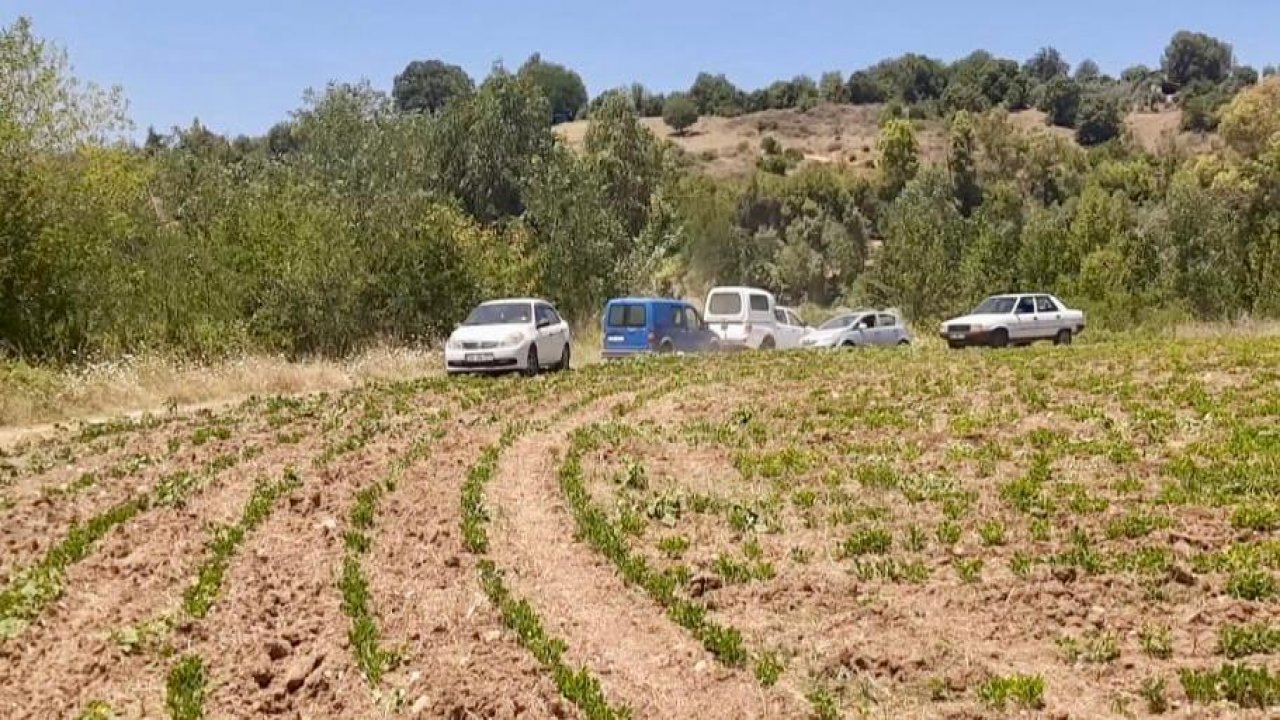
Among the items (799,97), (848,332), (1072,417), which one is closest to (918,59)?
(799,97)

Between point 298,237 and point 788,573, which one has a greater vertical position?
point 298,237

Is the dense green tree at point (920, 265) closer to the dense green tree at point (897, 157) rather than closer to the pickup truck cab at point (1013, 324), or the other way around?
the pickup truck cab at point (1013, 324)

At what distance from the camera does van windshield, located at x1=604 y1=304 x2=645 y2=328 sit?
25.3 m

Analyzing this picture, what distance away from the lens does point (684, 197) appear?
202 feet

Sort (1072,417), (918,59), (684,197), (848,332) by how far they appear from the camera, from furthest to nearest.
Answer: (918,59)
(684,197)
(848,332)
(1072,417)

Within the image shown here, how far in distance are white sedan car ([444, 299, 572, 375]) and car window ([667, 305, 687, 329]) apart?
4.81 m

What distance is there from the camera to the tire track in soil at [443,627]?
16.8ft

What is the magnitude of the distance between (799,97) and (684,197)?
330 feet

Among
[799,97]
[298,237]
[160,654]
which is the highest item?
[799,97]

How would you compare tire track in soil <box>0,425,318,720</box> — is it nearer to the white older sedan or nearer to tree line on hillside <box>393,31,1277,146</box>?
the white older sedan

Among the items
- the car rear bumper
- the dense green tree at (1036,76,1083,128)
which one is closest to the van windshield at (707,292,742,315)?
the car rear bumper

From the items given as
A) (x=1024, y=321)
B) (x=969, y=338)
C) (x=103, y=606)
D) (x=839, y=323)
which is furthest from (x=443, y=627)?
(x=1024, y=321)

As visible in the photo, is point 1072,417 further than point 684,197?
No

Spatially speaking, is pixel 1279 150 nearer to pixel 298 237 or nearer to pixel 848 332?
pixel 848 332
